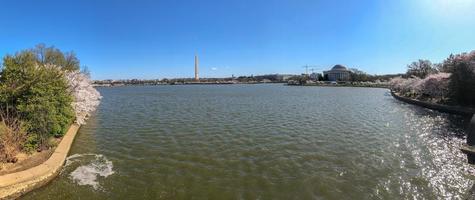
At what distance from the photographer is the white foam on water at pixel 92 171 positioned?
9367mm

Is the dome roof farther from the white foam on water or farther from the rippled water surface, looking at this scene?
the white foam on water

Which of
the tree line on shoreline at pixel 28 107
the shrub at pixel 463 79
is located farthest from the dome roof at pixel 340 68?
the tree line on shoreline at pixel 28 107

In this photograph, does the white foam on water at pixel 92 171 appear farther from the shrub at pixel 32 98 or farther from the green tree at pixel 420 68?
the green tree at pixel 420 68

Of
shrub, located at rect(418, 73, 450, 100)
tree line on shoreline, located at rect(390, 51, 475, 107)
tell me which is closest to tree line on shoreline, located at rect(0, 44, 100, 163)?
tree line on shoreline, located at rect(390, 51, 475, 107)

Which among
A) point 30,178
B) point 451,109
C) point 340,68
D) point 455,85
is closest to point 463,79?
point 455,85

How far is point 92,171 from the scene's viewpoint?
10344 mm

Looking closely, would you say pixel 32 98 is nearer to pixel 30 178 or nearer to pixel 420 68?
pixel 30 178

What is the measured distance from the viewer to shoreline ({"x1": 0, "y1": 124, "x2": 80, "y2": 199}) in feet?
26.9

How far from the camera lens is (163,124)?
66.3ft

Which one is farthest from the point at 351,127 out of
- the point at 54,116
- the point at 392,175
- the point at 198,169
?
the point at 54,116

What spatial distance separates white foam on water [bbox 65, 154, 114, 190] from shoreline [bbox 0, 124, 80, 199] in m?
0.54

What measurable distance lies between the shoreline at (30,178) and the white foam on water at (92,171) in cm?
54

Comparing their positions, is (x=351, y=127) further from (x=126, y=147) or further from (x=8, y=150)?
(x=8, y=150)

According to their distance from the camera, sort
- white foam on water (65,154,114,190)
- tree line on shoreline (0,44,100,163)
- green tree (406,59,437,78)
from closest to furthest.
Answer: white foam on water (65,154,114,190)
tree line on shoreline (0,44,100,163)
green tree (406,59,437,78)
